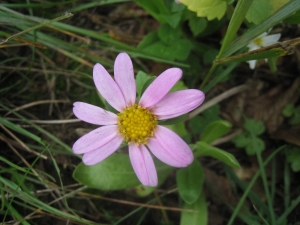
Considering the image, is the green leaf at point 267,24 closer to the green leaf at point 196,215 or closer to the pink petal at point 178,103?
the pink petal at point 178,103

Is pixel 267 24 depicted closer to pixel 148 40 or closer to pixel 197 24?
pixel 197 24

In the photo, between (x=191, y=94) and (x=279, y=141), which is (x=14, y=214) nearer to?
(x=191, y=94)

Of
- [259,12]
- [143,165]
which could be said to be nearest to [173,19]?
[259,12]

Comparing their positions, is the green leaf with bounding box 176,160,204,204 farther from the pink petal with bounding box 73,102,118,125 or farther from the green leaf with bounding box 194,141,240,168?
the pink petal with bounding box 73,102,118,125

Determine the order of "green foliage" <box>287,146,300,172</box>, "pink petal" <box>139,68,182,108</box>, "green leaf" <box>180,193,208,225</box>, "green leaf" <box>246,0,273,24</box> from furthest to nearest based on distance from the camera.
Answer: "green foliage" <box>287,146,300,172</box> → "green leaf" <box>180,193,208,225</box> → "green leaf" <box>246,0,273,24</box> → "pink petal" <box>139,68,182,108</box>

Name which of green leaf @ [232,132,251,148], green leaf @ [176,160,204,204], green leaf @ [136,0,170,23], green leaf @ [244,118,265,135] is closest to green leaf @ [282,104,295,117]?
green leaf @ [244,118,265,135]

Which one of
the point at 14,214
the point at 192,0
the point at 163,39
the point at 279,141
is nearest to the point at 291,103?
the point at 279,141
